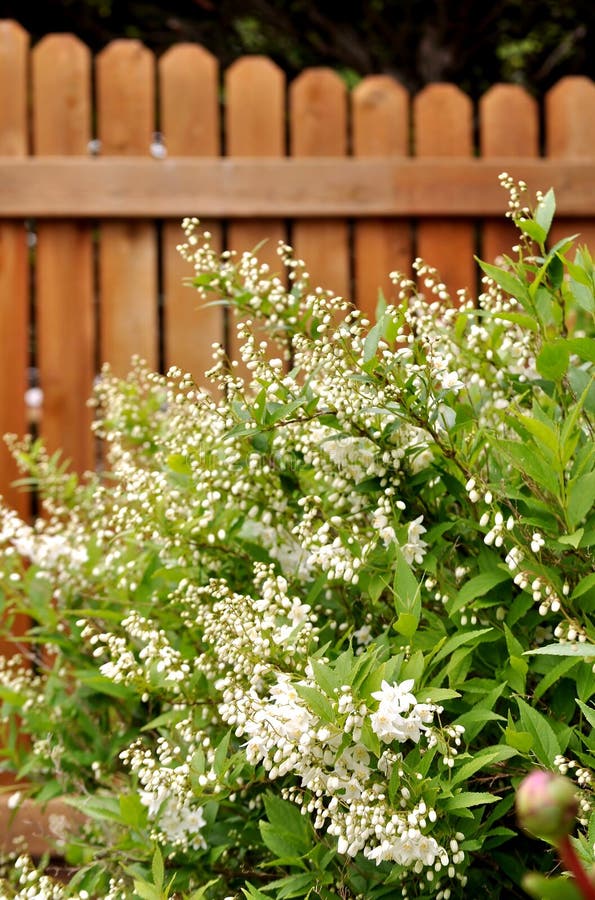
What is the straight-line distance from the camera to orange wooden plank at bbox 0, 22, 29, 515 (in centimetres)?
340

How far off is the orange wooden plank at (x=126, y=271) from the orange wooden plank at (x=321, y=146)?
492 millimetres

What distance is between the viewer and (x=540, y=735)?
53.5 inches

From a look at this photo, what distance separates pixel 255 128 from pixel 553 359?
2.31 meters

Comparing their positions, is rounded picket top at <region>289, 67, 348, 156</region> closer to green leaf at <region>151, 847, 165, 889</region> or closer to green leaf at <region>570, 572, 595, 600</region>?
green leaf at <region>570, 572, 595, 600</region>

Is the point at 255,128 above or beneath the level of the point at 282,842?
above

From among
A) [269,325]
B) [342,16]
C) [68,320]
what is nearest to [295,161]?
[68,320]

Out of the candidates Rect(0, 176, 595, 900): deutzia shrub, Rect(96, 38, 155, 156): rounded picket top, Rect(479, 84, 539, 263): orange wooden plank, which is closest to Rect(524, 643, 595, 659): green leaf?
Rect(0, 176, 595, 900): deutzia shrub

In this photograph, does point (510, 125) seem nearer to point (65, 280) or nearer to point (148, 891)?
point (65, 280)

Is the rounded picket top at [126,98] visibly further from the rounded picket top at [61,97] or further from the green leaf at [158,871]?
the green leaf at [158,871]

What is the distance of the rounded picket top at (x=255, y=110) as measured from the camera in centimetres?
350

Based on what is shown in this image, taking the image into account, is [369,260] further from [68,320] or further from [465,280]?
[68,320]

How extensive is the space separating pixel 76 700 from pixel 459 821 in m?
0.97

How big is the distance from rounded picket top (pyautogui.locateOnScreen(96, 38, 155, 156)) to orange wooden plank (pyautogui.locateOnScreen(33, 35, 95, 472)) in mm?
62

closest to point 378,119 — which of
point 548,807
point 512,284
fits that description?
point 512,284
